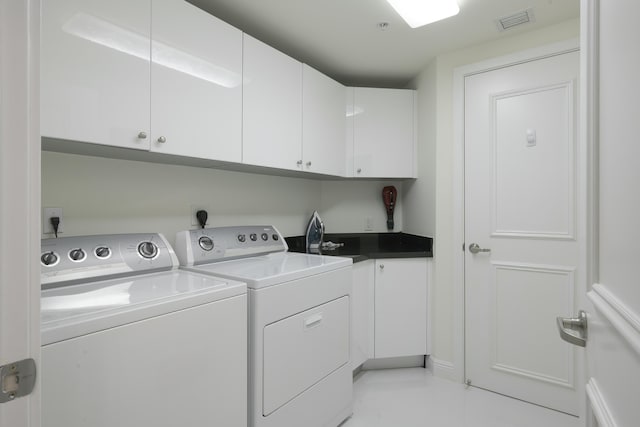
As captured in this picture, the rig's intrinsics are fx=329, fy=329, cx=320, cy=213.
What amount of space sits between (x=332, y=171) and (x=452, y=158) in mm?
888

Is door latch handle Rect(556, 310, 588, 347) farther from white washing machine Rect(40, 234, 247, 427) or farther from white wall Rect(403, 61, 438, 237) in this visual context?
white wall Rect(403, 61, 438, 237)

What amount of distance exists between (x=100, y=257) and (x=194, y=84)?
86 centimetres

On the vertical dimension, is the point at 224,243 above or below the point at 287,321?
above

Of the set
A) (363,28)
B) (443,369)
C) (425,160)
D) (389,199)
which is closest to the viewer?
(363,28)

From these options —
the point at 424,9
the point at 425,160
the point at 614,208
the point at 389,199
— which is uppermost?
the point at 424,9

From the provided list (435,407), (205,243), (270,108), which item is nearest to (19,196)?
(205,243)

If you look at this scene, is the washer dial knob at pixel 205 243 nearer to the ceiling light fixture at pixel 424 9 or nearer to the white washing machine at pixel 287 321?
the white washing machine at pixel 287 321

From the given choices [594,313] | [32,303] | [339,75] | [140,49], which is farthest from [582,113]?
[339,75]

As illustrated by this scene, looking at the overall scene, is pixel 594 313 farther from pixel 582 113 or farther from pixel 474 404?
pixel 474 404

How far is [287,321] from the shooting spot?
1503 millimetres

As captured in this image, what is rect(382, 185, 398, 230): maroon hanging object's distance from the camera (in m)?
3.03

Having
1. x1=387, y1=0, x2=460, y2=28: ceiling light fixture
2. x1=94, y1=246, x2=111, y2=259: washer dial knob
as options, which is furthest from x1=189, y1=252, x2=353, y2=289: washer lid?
x1=387, y1=0, x2=460, y2=28: ceiling light fixture

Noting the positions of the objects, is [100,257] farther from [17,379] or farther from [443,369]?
[443,369]

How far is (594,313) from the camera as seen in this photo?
0.64 meters
